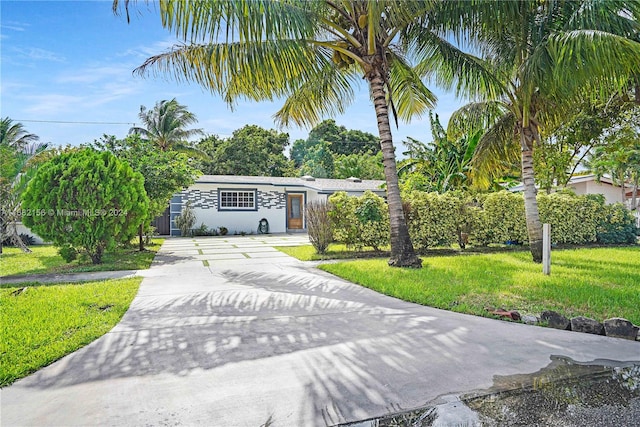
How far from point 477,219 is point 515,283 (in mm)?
5846

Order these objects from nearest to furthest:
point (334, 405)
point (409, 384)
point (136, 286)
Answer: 1. point (334, 405)
2. point (409, 384)
3. point (136, 286)

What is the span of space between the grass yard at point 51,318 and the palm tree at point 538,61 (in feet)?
26.2

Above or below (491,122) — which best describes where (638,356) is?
below

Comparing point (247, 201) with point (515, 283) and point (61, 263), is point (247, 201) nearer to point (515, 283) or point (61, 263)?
point (61, 263)

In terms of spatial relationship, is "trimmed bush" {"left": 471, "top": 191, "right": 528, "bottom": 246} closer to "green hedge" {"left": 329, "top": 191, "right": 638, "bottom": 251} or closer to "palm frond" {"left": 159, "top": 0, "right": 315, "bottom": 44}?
"green hedge" {"left": 329, "top": 191, "right": 638, "bottom": 251}

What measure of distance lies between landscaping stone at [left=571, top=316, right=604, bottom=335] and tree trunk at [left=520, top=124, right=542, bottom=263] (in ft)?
19.6

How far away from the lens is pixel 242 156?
32.5m

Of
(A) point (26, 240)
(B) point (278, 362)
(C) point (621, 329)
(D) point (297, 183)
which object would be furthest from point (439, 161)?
(A) point (26, 240)

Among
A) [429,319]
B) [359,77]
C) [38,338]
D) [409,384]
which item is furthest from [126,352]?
[359,77]

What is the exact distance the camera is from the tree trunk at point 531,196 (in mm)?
10086

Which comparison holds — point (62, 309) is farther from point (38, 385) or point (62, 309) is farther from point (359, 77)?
point (359, 77)

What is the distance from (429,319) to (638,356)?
80.6 inches

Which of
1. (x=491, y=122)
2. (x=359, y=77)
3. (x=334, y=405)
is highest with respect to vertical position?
(x=359, y=77)

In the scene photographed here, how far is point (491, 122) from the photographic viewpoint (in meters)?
11.5
